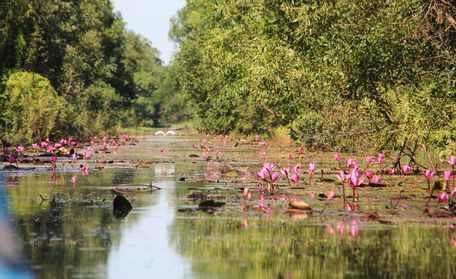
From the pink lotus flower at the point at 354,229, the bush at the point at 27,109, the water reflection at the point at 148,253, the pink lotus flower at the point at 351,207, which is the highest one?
the bush at the point at 27,109

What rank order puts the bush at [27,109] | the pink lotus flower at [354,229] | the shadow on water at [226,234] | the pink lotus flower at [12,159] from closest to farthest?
1. the shadow on water at [226,234]
2. the pink lotus flower at [354,229]
3. the pink lotus flower at [12,159]
4. the bush at [27,109]

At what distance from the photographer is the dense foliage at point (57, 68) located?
2079 inches

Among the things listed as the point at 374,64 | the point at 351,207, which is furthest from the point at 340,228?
the point at 374,64

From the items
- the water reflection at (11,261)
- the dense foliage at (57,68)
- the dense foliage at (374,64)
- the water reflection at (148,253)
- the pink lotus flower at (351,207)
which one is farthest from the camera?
the dense foliage at (57,68)

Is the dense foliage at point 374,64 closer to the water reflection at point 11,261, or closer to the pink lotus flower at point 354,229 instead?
the pink lotus flower at point 354,229

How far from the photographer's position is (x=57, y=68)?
2766 inches

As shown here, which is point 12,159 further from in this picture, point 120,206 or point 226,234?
point 226,234

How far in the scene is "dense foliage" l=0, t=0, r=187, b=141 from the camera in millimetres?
52812

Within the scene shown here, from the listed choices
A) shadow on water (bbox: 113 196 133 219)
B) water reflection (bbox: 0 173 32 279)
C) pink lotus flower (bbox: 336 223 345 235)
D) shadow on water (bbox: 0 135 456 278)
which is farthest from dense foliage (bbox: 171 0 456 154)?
water reflection (bbox: 0 173 32 279)

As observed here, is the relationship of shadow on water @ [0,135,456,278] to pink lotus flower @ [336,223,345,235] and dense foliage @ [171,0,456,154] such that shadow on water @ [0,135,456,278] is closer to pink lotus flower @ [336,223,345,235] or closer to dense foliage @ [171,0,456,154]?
pink lotus flower @ [336,223,345,235]

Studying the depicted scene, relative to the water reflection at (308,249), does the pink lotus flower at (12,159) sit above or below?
above

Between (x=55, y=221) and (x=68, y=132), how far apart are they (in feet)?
162

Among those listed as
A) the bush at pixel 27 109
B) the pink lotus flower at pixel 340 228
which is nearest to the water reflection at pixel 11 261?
the pink lotus flower at pixel 340 228

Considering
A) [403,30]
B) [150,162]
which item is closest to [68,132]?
[150,162]
